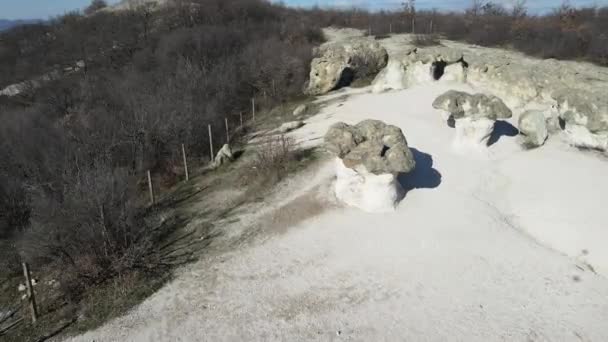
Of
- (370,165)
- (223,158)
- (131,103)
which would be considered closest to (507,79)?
(370,165)

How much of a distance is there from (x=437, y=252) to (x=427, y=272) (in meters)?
0.89

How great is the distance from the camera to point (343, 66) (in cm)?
2627

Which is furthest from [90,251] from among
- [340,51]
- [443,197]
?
[340,51]

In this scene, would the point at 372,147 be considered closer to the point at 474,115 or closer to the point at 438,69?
the point at 474,115

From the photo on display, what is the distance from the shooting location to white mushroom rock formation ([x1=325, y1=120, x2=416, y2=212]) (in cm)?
1203

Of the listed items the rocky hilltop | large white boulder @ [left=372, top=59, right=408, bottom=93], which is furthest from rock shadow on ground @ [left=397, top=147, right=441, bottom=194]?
large white boulder @ [left=372, top=59, right=408, bottom=93]

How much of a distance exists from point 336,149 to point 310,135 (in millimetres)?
5807

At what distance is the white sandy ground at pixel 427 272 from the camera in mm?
8344

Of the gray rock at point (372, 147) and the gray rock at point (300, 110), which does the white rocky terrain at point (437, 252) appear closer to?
the gray rock at point (372, 147)

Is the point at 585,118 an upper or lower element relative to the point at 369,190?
upper

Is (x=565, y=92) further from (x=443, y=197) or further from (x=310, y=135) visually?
(x=310, y=135)

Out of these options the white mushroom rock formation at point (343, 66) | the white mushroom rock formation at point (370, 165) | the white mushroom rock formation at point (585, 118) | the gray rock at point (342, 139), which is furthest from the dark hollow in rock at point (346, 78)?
the white mushroom rock formation at point (370, 165)

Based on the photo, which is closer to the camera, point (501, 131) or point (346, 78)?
point (501, 131)

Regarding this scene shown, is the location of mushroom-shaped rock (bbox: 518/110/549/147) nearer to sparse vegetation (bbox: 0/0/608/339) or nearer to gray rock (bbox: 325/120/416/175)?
gray rock (bbox: 325/120/416/175)
